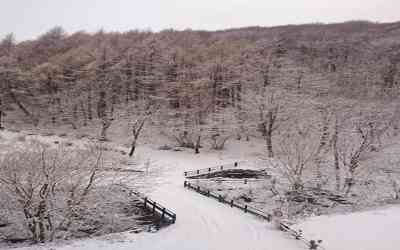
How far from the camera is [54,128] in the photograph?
46.6m

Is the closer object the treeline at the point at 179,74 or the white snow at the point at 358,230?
the white snow at the point at 358,230

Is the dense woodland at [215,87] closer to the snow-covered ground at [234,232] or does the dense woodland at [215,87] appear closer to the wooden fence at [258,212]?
the wooden fence at [258,212]

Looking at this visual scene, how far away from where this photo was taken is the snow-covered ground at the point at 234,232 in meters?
15.0

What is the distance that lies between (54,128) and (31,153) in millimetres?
33179

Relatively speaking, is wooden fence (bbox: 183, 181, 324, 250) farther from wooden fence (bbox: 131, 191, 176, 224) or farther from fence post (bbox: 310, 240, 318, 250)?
wooden fence (bbox: 131, 191, 176, 224)

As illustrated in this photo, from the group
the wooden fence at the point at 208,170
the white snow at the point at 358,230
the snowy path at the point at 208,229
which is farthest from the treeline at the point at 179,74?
the white snow at the point at 358,230

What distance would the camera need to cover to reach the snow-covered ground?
1500 centimetres

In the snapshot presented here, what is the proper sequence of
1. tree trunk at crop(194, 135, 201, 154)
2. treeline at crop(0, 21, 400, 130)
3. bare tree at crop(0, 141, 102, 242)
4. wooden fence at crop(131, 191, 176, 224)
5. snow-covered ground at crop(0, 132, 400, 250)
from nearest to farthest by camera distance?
bare tree at crop(0, 141, 102, 242) → snow-covered ground at crop(0, 132, 400, 250) → wooden fence at crop(131, 191, 176, 224) → tree trunk at crop(194, 135, 201, 154) → treeline at crop(0, 21, 400, 130)

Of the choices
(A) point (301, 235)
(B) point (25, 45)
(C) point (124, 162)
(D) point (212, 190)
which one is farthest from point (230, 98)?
(B) point (25, 45)

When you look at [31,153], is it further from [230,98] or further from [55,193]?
[230,98]

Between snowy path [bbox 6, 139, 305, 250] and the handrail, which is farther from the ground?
the handrail

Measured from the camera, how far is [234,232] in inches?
653

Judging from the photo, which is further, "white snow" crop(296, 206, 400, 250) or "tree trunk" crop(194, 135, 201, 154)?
"tree trunk" crop(194, 135, 201, 154)

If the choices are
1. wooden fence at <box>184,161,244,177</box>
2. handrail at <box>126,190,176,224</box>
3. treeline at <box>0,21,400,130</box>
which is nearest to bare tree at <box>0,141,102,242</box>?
handrail at <box>126,190,176,224</box>
